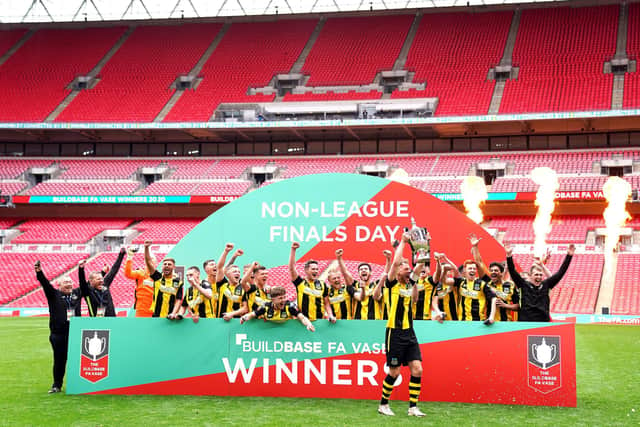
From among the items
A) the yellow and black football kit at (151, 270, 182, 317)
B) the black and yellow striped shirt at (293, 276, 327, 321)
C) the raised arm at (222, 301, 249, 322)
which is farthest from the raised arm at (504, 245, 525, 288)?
the yellow and black football kit at (151, 270, 182, 317)

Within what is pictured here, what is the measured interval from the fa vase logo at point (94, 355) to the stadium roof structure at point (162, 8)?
39.8 metres

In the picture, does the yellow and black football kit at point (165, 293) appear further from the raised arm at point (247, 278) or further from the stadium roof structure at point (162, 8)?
the stadium roof structure at point (162, 8)

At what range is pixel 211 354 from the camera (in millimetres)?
9875

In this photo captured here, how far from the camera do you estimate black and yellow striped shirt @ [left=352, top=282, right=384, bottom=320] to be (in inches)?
396

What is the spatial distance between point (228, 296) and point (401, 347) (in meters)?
3.06

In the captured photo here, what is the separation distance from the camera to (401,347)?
830 cm

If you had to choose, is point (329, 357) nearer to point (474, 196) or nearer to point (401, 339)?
point (401, 339)

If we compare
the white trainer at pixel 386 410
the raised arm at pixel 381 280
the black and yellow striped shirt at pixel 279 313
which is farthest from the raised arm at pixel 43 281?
the white trainer at pixel 386 410

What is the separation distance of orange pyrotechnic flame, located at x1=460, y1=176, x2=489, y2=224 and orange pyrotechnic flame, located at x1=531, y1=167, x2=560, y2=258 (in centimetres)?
256

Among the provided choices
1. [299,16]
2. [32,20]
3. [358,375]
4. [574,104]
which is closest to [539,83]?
[574,104]

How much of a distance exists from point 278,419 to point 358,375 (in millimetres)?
1778

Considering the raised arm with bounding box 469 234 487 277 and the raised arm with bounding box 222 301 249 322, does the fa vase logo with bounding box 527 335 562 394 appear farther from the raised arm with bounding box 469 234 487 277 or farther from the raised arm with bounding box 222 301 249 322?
the raised arm with bounding box 222 301 249 322

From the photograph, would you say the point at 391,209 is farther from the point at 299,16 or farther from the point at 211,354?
the point at 299,16

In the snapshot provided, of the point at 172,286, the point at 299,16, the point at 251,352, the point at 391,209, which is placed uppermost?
the point at 299,16
